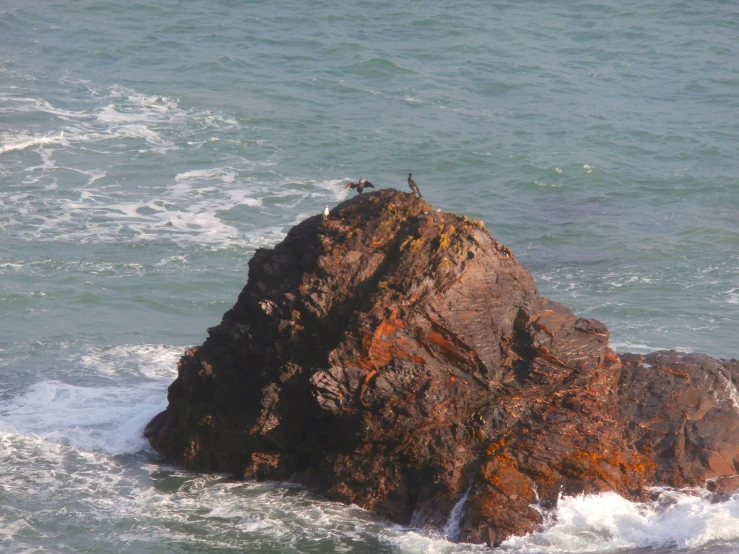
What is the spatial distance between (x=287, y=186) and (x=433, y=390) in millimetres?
15409

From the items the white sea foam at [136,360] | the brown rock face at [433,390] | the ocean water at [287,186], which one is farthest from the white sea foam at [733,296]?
the white sea foam at [136,360]

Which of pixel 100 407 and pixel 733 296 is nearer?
pixel 100 407

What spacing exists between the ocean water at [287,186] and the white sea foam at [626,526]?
28mm

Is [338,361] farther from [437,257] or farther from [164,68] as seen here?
[164,68]

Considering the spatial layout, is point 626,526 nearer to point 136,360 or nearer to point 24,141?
point 136,360

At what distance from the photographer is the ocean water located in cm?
1164

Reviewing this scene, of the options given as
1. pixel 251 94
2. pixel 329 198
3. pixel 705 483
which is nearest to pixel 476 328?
pixel 705 483

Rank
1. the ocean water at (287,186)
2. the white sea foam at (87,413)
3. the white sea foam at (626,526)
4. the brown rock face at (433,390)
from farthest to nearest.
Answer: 1. the white sea foam at (87,413)
2. the ocean water at (287,186)
3. the brown rock face at (433,390)
4. the white sea foam at (626,526)

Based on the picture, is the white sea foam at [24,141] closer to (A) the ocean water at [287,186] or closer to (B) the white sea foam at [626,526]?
(A) the ocean water at [287,186]

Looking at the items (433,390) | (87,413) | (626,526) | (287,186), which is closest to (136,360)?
(87,413)

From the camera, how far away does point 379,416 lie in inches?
444

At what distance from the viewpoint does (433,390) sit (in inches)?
447

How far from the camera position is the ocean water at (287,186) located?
458 inches

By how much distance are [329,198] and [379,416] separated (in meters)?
14.3
